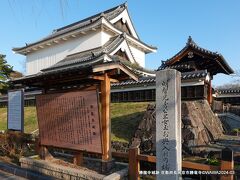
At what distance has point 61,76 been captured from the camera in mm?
7824

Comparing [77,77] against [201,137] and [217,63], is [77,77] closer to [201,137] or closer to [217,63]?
[201,137]

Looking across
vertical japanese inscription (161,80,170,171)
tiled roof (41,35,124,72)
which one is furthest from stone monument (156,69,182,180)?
tiled roof (41,35,124,72)

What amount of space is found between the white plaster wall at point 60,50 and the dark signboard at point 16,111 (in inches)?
631

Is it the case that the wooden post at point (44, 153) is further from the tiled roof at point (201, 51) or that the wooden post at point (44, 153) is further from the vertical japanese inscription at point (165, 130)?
the tiled roof at point (201, 51)

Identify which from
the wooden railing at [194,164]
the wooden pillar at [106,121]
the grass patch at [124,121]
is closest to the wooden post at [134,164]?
the wooden railing at [194,164]

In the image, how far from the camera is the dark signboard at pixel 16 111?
423 inches

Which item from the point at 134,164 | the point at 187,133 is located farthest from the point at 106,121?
the point at 187,133

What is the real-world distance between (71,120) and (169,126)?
3632mm

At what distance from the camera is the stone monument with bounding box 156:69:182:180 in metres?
5.22

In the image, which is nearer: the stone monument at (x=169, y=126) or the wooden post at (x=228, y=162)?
the wooden post at (x=228, y=162)

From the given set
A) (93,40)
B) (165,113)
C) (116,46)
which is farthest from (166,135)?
(93,40)

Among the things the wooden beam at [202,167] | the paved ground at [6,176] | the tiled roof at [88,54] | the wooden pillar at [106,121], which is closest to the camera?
the wooden beam at [202,167]

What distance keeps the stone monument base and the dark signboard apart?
8.13ft

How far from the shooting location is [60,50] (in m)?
29.8
